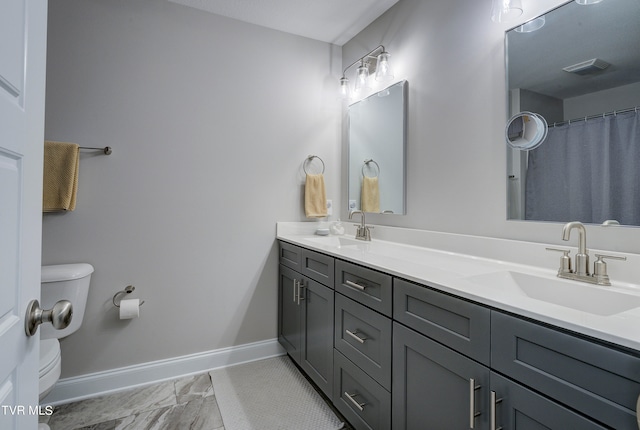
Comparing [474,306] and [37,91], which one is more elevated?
[37,91]

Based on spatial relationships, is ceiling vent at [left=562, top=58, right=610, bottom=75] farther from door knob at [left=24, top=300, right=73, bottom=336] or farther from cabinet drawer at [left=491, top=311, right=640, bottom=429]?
door knob at [left=24, top=300, right=73, bottom=336]

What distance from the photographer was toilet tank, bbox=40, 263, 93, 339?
1651 millimetres

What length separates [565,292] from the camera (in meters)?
1.10

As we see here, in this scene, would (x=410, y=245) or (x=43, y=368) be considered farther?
(x=410, y=245)

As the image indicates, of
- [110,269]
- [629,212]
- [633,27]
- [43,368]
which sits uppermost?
[633,27]

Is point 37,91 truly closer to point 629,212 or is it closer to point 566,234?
point 566,234

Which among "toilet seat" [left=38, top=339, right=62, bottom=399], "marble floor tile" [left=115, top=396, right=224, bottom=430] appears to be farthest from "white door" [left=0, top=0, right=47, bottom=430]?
"marble floor tile" [left=115, top=396, right=224, bottom=430]

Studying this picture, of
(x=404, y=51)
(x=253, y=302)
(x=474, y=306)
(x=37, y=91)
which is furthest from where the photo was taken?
(x=253, y=302)

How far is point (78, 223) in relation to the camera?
189 centimetres

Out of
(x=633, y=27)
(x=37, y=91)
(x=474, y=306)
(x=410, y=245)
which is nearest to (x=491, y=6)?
(x=633, y=27)

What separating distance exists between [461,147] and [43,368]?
214 cm

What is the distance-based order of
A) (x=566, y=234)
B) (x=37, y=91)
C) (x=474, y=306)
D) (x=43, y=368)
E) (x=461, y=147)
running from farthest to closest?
(x=461, y=147)
(x=43, y=368)
(x=566, y=234)
(x=474, y=306)
(x=37, y=91)

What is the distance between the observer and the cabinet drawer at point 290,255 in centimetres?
212

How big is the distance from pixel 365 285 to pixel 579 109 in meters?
1.06
